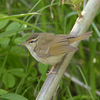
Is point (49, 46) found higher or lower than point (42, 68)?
higher

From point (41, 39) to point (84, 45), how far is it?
170cm

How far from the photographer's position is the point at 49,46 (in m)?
2.18

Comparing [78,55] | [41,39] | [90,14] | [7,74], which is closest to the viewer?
[90,14]

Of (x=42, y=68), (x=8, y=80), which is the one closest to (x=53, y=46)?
(x=42, y=68)

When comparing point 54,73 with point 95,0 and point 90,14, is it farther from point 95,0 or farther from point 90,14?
point 95,0

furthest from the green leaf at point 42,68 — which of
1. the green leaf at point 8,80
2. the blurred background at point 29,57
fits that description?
the green leaf at point 8,80

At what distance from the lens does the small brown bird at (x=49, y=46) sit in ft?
6.42

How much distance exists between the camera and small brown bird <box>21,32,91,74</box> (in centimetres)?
196

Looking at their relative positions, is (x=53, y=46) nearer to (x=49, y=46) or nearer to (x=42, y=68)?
(x=49, y=46)

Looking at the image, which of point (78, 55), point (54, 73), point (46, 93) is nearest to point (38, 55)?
point (54, 73)

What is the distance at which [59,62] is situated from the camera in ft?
6.36

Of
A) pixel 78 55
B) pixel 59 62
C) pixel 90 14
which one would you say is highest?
pixel 90 14

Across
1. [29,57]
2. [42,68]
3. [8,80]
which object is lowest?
[29,57]

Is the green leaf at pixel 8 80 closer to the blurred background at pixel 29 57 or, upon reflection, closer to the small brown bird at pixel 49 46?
the blurred background at pixel 29 57
